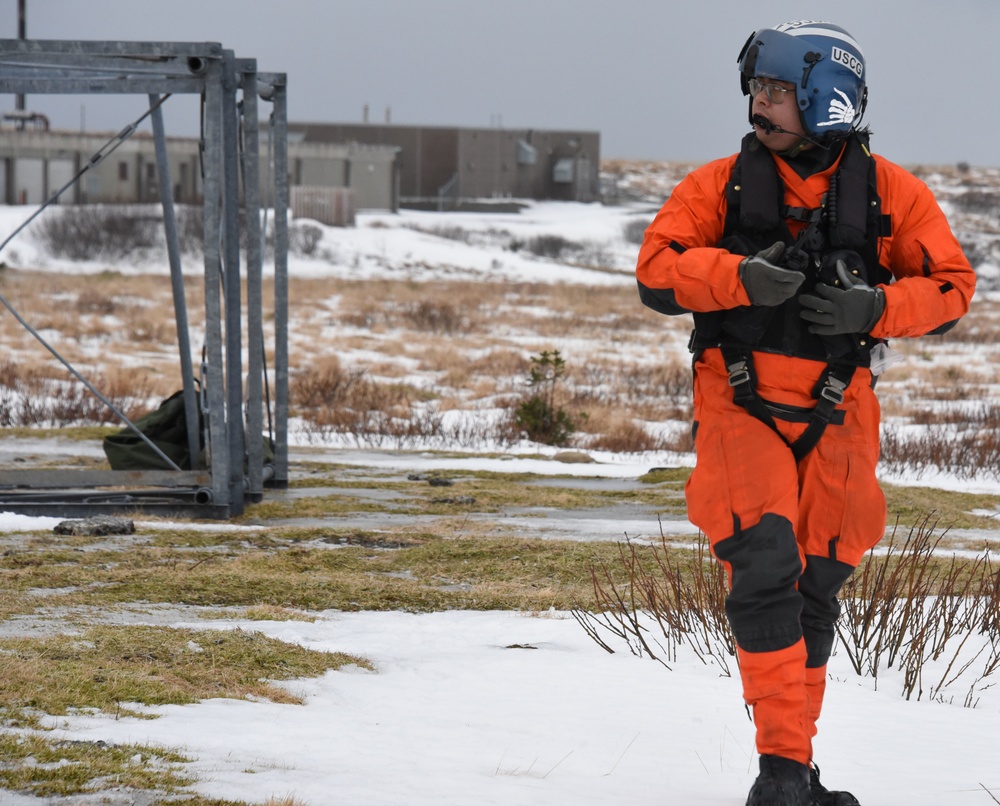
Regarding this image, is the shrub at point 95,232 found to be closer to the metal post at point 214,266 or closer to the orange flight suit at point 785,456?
the metal post at point 214,266

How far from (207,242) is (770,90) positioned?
487 centimetres

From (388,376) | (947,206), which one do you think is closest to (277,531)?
(388,376)

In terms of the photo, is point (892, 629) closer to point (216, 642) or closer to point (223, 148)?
point (216, 642)

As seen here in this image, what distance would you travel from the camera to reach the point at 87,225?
157 ft

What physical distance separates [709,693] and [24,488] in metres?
5.68

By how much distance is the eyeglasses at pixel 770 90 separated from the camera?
345 centimetres

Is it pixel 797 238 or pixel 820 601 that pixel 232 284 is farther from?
pixel 820 601

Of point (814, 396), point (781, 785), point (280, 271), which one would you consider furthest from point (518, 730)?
point (280, 271)

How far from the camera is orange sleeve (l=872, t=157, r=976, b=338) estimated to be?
3322 millimetres

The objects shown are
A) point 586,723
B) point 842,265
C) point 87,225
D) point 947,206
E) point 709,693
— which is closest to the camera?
point 842,265

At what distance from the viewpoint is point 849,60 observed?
3482 mm

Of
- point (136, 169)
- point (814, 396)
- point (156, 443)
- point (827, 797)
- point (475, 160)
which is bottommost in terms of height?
point (156, 443)

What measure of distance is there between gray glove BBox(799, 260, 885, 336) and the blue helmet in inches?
16.1

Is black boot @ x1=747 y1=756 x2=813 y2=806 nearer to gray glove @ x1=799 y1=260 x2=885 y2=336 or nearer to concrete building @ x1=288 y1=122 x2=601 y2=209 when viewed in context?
gray glove @ x1=799 y1=260 x2=885 y2=336
